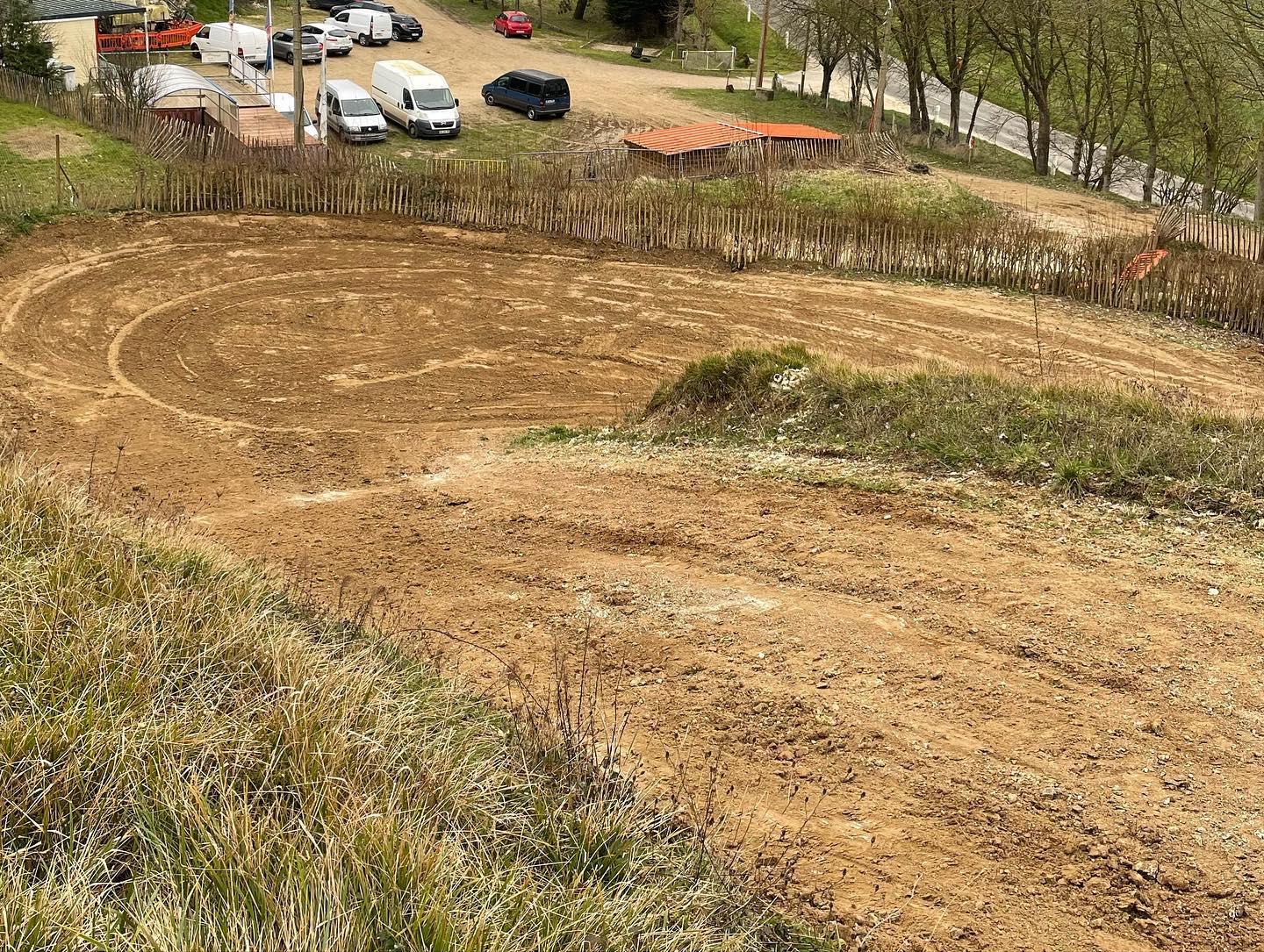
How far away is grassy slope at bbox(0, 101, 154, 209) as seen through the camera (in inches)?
992

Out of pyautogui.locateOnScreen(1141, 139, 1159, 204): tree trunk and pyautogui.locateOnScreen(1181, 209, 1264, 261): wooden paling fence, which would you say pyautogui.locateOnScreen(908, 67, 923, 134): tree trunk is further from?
pyautogui.locateOnScreen(1181, 209, 1264, 261): wooden paling fence

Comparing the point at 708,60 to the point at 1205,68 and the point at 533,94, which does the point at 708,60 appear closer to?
the point at 533,94

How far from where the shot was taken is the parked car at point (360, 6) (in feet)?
172

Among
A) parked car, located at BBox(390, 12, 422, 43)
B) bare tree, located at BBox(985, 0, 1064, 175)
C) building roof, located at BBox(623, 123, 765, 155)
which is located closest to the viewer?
building roof, located at BBox(623, 123, 765, 155)

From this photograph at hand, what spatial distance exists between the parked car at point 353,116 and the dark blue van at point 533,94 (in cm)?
606

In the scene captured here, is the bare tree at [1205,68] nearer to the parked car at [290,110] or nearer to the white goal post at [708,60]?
the white goal post at [708,60]

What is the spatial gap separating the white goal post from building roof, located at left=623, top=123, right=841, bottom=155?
1958cm

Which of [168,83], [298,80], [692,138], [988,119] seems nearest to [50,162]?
[298,80]

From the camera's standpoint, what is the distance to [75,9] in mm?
39594

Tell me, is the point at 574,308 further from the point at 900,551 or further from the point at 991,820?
the point at 991,820

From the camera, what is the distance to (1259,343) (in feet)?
70.9

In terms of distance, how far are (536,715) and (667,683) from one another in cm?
130

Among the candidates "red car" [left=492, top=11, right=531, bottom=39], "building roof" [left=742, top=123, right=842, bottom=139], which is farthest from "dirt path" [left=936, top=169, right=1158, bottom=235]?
"red car" [left=492, top=11, right=531, bottom=39]

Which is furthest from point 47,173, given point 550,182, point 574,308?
point 574,308
